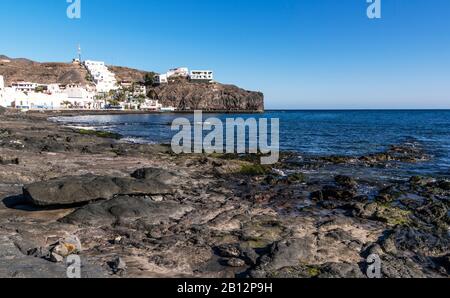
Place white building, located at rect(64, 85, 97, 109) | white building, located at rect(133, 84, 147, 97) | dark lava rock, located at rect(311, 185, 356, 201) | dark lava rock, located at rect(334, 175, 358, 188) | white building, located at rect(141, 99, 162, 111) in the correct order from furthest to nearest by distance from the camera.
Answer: white building, located at rect(133, 84, 147, 97), white building, located at rect(141, 99, 162, 111), white building, located at rect(64, 85, 97, 109), dark lava rock, located at rect(334, 175, 358, 188), dark lava rock, located at rect(311, 185, 356, 201)

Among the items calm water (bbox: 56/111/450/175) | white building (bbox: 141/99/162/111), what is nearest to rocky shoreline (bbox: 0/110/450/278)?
calm water (bbox: 56/111/450/175)

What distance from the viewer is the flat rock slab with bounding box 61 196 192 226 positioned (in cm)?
1250

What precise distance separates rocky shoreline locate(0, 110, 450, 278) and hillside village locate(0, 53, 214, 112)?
113 metres

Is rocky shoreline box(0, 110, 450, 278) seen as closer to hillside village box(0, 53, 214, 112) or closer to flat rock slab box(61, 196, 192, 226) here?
flat rock slab box(61, 196, 192, 226)

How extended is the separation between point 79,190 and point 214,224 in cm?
523

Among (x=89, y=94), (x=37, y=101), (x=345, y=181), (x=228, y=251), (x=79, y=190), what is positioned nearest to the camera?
(x=228, y=251)

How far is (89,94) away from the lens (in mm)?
157125

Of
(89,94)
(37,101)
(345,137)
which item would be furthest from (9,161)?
(89,94)

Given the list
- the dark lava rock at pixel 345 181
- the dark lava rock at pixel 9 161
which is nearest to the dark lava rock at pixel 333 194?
the dark lava rock at pixel 345 181

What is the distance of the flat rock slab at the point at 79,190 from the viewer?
1330 centimetres

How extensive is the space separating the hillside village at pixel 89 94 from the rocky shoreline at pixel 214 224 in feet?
371

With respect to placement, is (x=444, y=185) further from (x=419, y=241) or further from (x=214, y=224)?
(x=214, y=224)

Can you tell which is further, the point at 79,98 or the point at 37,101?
the point at 79,98
